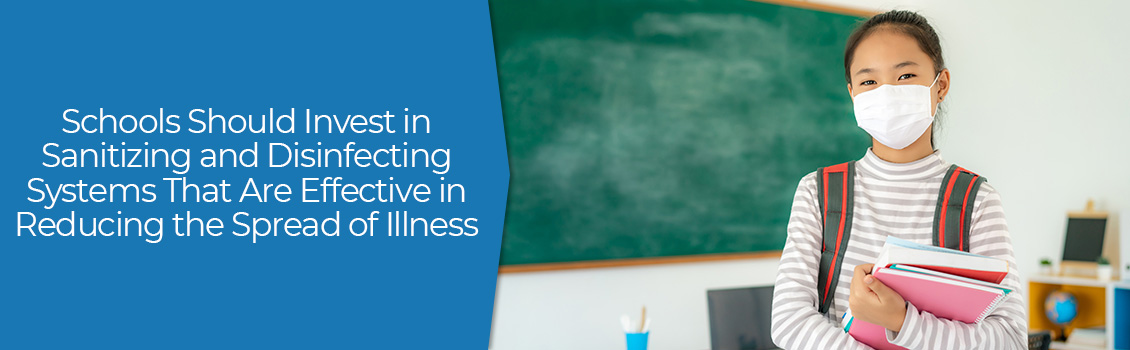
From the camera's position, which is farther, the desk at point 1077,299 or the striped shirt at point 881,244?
the desk at point 1077,299

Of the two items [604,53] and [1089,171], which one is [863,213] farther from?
[1089,171]

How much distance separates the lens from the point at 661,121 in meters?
2.81

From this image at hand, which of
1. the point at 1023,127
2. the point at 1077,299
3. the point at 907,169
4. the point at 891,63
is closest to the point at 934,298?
the point at 907,169

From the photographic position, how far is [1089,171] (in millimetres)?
3742

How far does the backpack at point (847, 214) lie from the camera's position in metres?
0.92

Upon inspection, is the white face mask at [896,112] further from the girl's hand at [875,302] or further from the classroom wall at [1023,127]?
the classroom wall at [1023,127]

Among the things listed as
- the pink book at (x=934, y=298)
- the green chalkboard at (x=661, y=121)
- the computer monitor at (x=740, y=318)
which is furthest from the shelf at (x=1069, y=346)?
the pink book at (x=934, y=298)

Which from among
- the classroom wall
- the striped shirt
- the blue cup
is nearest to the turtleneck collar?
the striped shirt

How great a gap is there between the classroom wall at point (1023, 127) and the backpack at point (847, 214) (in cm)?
181

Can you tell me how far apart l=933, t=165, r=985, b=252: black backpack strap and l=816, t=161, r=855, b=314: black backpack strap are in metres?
0.10

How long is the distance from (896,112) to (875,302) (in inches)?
10.0

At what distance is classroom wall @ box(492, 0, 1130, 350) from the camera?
9.53 feet

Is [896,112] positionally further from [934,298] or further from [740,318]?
[740,318]

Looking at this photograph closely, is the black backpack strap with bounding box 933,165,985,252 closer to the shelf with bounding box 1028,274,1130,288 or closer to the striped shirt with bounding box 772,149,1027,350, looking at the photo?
the striped shirt with bounding box 772,149,1027,350
